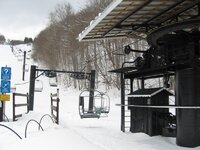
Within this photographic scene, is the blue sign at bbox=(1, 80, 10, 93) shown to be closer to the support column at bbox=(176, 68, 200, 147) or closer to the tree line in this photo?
the support column at bbox=(176, 68, 200, 147)

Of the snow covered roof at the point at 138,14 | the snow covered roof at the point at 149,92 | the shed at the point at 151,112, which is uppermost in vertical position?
the snow covered roof at the point at 138,14

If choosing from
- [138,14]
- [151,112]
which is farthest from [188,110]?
[138,14]

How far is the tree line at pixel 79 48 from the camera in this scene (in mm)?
29969

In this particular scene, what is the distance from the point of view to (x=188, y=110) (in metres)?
7.73

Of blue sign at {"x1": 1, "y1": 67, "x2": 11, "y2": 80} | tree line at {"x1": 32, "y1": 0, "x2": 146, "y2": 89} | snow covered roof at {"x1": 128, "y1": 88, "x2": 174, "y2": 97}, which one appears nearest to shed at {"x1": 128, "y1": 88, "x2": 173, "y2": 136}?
snow covered roof at {"x1": 128, "y1": 88, "x2": 174, "y2": 97}

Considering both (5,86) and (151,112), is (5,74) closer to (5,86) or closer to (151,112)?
(5,86)

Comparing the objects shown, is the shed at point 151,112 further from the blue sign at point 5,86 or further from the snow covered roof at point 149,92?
the blue sign at point 5,86

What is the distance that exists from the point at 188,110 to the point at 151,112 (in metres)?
1.62

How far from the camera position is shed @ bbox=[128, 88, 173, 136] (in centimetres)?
921

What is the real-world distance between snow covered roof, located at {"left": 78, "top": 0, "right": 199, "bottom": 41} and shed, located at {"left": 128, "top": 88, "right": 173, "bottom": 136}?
2022 millimetres

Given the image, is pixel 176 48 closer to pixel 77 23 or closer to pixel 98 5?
pixel 98 5

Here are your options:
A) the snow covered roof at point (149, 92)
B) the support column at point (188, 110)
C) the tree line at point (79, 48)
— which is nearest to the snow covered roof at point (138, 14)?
the support column at point (188, 110)

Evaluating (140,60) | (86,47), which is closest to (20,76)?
(86,47)

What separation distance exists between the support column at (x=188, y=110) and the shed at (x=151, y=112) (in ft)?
4.14
